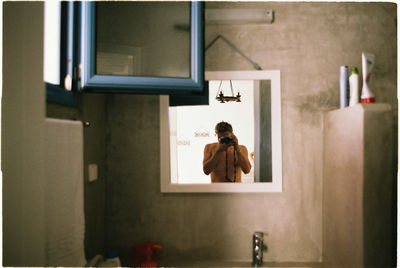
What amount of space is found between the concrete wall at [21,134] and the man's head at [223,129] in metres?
0.89

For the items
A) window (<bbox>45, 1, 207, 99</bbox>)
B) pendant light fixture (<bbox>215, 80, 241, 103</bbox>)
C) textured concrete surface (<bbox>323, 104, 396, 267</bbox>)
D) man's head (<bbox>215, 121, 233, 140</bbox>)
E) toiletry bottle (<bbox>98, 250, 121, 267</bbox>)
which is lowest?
toiletry bottle (<bbox>98, 250, 121, 267</bbox>)

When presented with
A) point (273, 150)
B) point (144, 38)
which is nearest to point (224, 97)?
point (273, 150)

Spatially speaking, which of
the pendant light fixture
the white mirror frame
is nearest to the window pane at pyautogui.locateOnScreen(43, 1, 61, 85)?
the white mirror frame

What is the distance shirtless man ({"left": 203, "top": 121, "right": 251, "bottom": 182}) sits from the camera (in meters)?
1.37

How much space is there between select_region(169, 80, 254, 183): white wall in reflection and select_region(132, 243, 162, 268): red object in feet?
1.13

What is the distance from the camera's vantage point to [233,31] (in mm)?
1397

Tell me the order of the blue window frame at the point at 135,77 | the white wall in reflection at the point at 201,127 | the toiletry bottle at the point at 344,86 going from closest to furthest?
the blue window frame at the point at 135,77
the toiletry bottle at the point at 344,86
the white wall in reflection at the point at 201,127

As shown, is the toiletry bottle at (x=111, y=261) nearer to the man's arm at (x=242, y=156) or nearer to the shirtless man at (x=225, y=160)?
the shirtless man at (x=225, y=160)

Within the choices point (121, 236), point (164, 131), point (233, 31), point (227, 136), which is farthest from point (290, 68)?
point (121, 236)

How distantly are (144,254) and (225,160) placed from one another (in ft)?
2.06

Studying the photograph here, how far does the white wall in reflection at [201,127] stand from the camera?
1.36 m

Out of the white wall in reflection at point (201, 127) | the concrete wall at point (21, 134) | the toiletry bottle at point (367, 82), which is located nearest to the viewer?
the concrete wall at point (21, 134)

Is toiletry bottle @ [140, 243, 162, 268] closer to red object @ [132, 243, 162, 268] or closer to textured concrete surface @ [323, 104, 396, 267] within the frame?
red object @ [132, 243, 162, 268]

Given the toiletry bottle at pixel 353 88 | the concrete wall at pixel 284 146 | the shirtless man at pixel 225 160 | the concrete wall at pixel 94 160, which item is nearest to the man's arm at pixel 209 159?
the shirtless man at pixel 225 160
